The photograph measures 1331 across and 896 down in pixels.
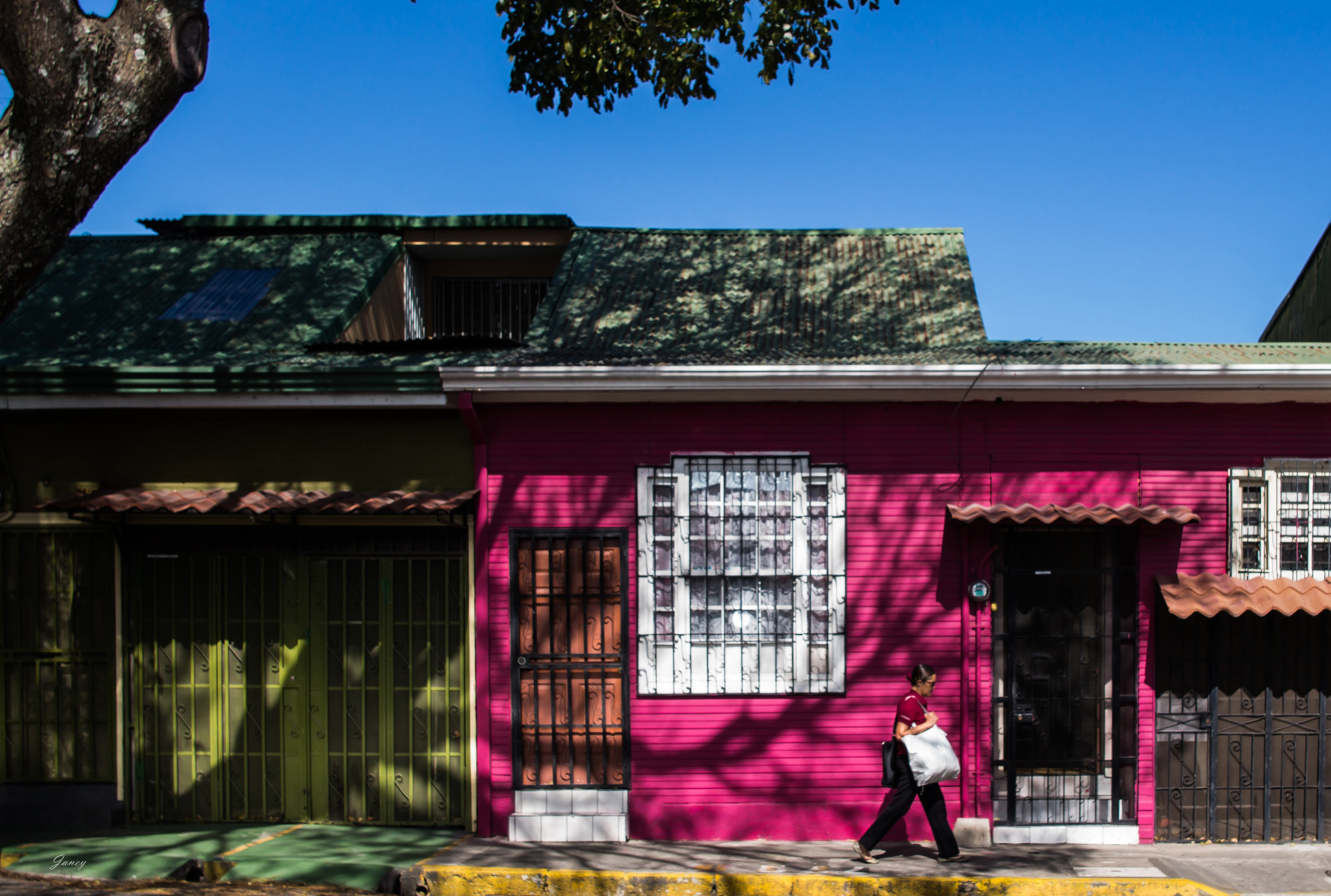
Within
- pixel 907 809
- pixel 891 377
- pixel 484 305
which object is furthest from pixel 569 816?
pixel 484 305

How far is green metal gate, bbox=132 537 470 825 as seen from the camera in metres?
8.09

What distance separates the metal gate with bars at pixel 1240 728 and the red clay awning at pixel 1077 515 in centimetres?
79

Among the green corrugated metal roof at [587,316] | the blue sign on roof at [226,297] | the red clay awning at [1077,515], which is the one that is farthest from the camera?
the blue sign on roof at [226,297]

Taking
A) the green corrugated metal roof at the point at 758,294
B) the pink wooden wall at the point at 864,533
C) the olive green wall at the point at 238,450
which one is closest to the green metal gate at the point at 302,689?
the pink wooden wall at the point at 864,533

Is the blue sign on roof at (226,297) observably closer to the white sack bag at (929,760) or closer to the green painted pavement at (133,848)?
the green painted pavement at (133,848)

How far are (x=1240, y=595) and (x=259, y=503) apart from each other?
705cm

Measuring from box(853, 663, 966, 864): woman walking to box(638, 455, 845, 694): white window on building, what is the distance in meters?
0.82

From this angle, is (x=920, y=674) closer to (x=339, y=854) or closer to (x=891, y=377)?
(x=891, y=377)

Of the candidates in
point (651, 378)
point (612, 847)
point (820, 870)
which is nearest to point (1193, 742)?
point (820, 870)

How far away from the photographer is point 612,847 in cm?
760

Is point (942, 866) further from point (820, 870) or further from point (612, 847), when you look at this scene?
point (612, 847)

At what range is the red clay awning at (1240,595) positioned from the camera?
7352 mm

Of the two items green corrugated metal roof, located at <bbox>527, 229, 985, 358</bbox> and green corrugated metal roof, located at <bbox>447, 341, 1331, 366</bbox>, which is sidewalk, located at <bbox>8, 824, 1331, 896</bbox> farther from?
green corrugated metal roof, located at <bbox>527, 229, 985, 358</bbox>

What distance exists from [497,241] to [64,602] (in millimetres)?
5546
